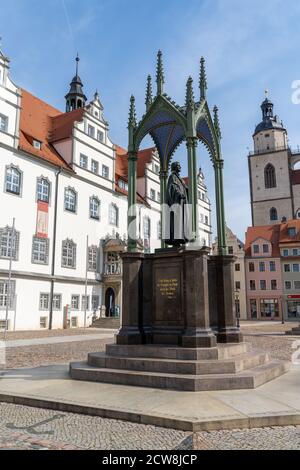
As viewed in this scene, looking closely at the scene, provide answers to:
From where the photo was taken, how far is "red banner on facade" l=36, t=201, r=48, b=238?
2892 cm

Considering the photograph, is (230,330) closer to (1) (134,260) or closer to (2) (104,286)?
(1) (134,260)

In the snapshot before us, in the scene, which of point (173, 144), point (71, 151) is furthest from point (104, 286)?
point (173, 144)

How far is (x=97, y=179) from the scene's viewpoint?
35.7 m

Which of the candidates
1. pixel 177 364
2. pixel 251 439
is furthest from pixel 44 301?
pixel 251 439

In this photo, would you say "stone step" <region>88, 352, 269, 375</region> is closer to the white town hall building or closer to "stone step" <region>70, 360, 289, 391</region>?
"stone step" <region>70, 360, 289, 391</region>

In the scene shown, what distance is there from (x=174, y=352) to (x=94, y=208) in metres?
28.6

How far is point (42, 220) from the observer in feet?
96.2

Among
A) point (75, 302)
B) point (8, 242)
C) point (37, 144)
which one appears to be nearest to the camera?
point (8, 242)

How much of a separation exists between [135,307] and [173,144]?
4.81 meters

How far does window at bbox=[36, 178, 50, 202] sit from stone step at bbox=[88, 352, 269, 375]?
22667 millimetres

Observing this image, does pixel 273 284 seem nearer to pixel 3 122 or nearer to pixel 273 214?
pixel 273 214

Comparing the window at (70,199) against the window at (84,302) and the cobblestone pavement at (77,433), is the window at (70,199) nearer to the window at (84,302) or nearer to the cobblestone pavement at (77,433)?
the window at (84,302)

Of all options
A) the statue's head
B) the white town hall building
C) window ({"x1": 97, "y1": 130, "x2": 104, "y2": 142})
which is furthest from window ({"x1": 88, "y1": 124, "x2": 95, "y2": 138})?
the statue's head

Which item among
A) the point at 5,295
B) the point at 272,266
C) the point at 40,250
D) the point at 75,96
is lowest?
the point at 5,295
